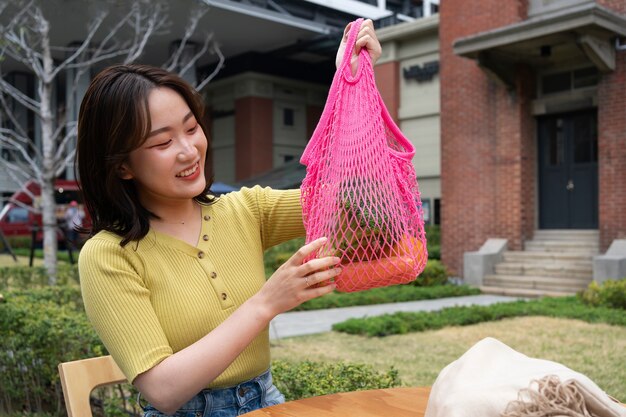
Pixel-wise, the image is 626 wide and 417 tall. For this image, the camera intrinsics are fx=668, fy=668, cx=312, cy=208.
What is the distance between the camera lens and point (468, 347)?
22.5 feet

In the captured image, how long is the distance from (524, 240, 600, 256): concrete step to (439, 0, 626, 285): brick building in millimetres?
64

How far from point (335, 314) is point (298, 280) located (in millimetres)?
8532

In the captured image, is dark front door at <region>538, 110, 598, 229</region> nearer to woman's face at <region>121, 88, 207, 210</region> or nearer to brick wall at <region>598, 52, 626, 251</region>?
brick wall at <region>598, 52, 626, 251</region>

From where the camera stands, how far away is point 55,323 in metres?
4.50

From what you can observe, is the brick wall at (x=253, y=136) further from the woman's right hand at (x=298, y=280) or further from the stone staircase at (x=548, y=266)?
the woman's right hand at (x=298, y=280)

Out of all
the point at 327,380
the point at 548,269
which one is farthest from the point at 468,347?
the point at 548,269

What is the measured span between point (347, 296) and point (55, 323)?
743cm

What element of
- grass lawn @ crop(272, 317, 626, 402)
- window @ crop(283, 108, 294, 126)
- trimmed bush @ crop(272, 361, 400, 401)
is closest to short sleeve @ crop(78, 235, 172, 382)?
trimmed bush @ crop(272, 361, 400, 401)

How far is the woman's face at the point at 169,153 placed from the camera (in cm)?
181

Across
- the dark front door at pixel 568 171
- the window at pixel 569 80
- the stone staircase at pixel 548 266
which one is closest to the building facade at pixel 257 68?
the window at pixel 569 80

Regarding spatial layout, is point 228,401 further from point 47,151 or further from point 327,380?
point 47,151

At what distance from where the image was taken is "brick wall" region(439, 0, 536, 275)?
527 inches

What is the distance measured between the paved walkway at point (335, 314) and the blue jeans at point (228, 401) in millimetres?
Answer: 5737

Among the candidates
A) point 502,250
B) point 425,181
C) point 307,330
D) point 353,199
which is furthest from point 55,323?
point 425,181
